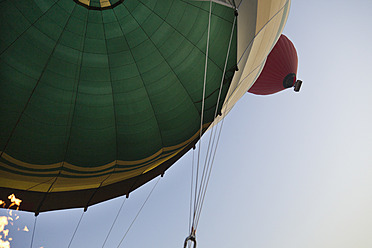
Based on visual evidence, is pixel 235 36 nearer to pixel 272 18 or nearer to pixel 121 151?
Answer: pixel 272 18

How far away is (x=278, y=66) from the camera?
10.1 m

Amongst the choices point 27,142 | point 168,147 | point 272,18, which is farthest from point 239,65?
point 27,142

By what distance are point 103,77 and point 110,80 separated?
12 cm

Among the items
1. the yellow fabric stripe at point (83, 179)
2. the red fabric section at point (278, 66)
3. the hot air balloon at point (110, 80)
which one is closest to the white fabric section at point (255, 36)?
the hot air balloon at point (110, 80)

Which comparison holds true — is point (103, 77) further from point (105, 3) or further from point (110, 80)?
point (105, 3)

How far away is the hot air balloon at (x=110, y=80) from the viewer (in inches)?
192

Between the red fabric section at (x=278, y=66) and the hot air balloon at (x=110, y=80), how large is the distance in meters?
4.40

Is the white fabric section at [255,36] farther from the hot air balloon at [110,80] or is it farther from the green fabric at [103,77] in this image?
the green fabric at [103,77]

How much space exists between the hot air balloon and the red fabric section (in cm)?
440

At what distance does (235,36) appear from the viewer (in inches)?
190

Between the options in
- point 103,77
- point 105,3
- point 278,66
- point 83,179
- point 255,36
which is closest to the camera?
point 255,36

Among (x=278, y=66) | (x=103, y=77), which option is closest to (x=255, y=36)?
(x=103, y=77)

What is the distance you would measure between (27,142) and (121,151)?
153 centimetres

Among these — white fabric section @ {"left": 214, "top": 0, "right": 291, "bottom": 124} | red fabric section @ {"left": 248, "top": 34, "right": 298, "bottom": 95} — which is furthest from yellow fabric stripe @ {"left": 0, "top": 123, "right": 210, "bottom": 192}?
red fabric section @ {"left": 248, "top": 34, "right": 298, "bottom": 95}
